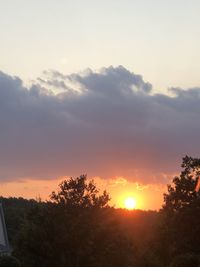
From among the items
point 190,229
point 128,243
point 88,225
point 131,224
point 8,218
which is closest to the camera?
point 190,229

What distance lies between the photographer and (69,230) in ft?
170

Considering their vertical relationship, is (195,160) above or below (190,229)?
above

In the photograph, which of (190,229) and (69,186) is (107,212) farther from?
(190,229)

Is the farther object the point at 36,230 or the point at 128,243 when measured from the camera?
the point at 128,243

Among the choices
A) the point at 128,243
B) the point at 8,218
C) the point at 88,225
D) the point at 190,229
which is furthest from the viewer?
the point at 8,218

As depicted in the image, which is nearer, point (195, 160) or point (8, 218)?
point (195, 160)

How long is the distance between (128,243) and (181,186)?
42.9 ft

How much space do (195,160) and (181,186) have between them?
285 centimetres

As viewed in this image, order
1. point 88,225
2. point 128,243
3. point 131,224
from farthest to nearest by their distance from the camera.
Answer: point 131,224 → point 128,243 → point 88,225

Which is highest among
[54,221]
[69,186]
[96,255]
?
[69,186]

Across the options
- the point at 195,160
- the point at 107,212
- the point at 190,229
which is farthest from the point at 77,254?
the point at 195,160

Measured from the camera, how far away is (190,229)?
4900 cm

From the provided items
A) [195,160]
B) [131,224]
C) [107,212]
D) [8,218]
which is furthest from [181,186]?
[131,224]

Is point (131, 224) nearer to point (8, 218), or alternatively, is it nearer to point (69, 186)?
point (8, 218)
